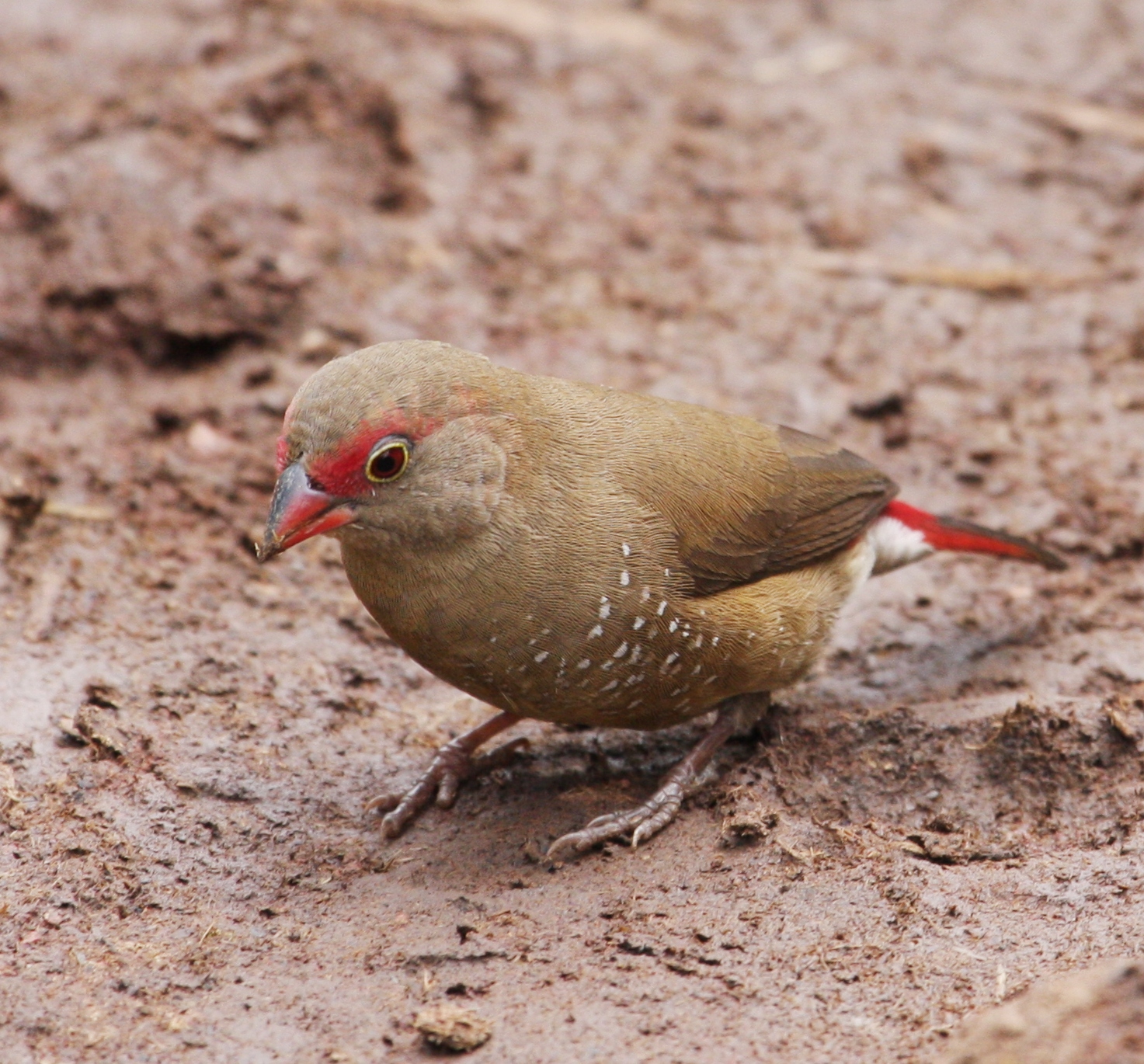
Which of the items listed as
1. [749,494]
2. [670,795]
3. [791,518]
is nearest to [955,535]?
[791,518]

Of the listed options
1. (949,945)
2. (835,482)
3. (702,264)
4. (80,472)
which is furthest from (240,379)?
(949,945)

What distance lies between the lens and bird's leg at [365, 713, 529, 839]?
4.15m

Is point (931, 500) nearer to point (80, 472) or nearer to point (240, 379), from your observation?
point (240, 379)

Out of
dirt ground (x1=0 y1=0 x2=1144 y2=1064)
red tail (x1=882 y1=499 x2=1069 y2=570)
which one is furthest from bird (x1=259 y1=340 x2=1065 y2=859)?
red tail (x1=882 y1=499 x2=1069 y2=570)

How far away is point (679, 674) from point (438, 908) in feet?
3.08

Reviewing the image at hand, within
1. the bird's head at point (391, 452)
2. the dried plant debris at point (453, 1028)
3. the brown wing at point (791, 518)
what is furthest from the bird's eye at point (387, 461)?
the dried plant debris at point (453, 1028)

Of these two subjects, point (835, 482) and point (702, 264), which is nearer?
point (835, 482)

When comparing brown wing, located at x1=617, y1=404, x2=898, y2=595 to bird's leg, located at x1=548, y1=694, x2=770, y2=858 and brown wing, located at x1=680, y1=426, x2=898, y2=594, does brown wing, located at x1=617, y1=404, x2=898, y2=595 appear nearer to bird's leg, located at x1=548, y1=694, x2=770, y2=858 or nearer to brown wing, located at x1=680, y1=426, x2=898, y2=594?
brown wing, located at x1=680, y1=426, x2=898, y2=594

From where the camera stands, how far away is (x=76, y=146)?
6410 mm

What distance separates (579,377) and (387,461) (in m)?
2.44

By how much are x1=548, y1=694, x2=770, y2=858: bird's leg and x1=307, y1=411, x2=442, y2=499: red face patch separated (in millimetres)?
1153

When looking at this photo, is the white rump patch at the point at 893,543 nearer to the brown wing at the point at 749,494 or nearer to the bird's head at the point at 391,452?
the brown wing at the point at 749,494

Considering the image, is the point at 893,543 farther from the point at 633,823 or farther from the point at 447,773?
the point at 447,773

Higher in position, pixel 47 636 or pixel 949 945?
pixel 949 945
